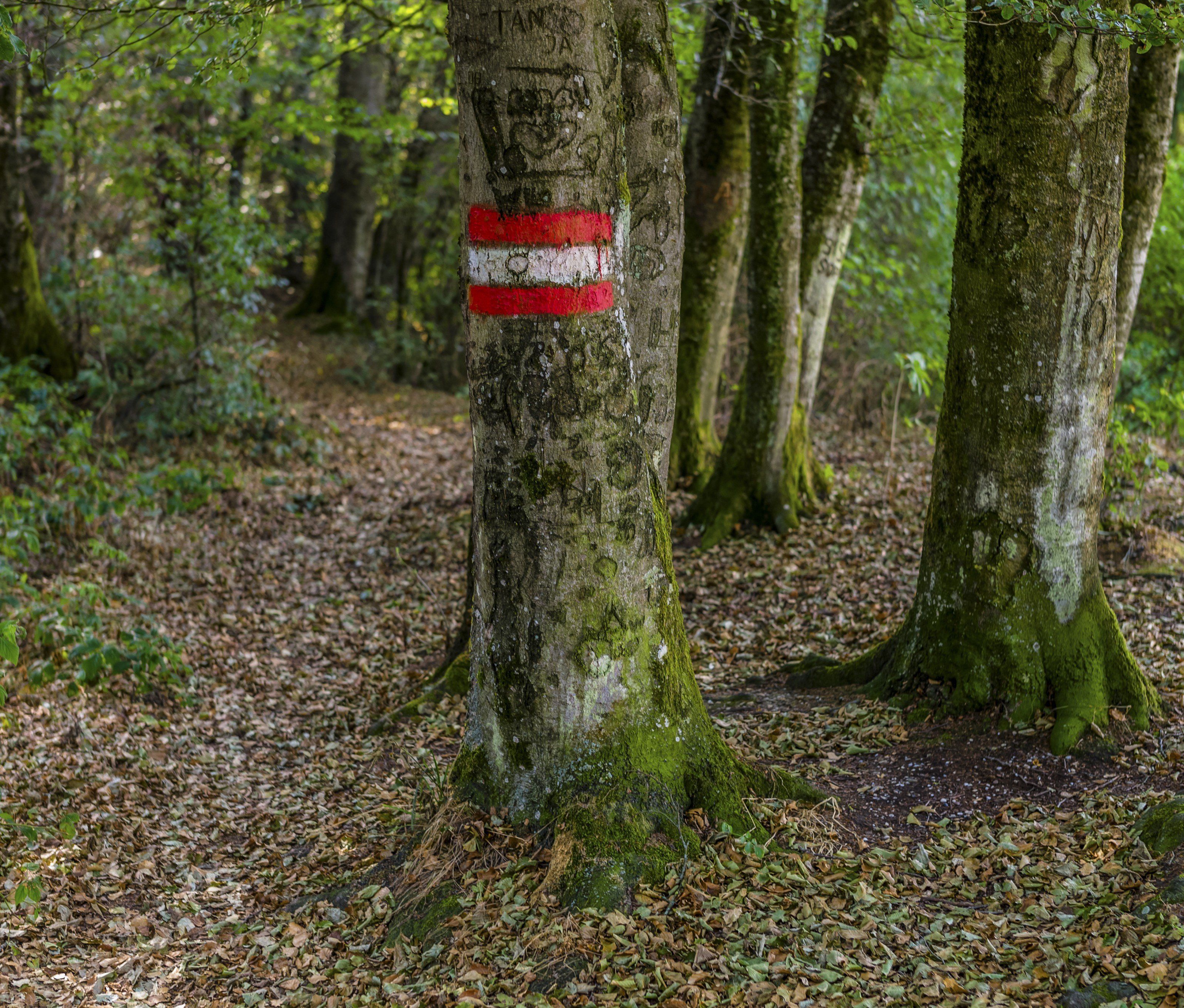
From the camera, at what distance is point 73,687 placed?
5.74 m

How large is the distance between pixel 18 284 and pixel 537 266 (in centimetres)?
938

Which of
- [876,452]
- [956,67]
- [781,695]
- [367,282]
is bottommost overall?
[781,695]

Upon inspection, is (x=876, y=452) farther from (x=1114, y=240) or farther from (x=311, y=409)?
(x=311, y=409)

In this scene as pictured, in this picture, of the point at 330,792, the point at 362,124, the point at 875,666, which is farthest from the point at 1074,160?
the point at 362,124

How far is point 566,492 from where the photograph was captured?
132 inches

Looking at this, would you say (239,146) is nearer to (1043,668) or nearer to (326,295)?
(326,295)

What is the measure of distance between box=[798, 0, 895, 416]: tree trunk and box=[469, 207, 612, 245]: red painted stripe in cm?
561

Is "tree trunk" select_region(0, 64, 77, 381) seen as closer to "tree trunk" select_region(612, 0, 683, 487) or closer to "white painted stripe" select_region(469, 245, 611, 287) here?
"tree trunk" select_region(612, 0, 683, 487)

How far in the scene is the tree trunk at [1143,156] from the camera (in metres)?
5.78

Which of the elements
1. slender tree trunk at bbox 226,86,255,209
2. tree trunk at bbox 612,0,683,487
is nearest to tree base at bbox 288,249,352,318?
slender tree trunk at bbox 226,86,255,209

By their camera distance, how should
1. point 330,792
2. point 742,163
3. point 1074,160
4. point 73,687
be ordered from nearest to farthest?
point 1074,160 → point 330,792 → point 73,687 → point 742,163

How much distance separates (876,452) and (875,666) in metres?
5.59

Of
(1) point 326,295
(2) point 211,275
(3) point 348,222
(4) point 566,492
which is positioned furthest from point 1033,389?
(1) point 326,295

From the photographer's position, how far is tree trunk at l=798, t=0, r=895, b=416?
321 inches
